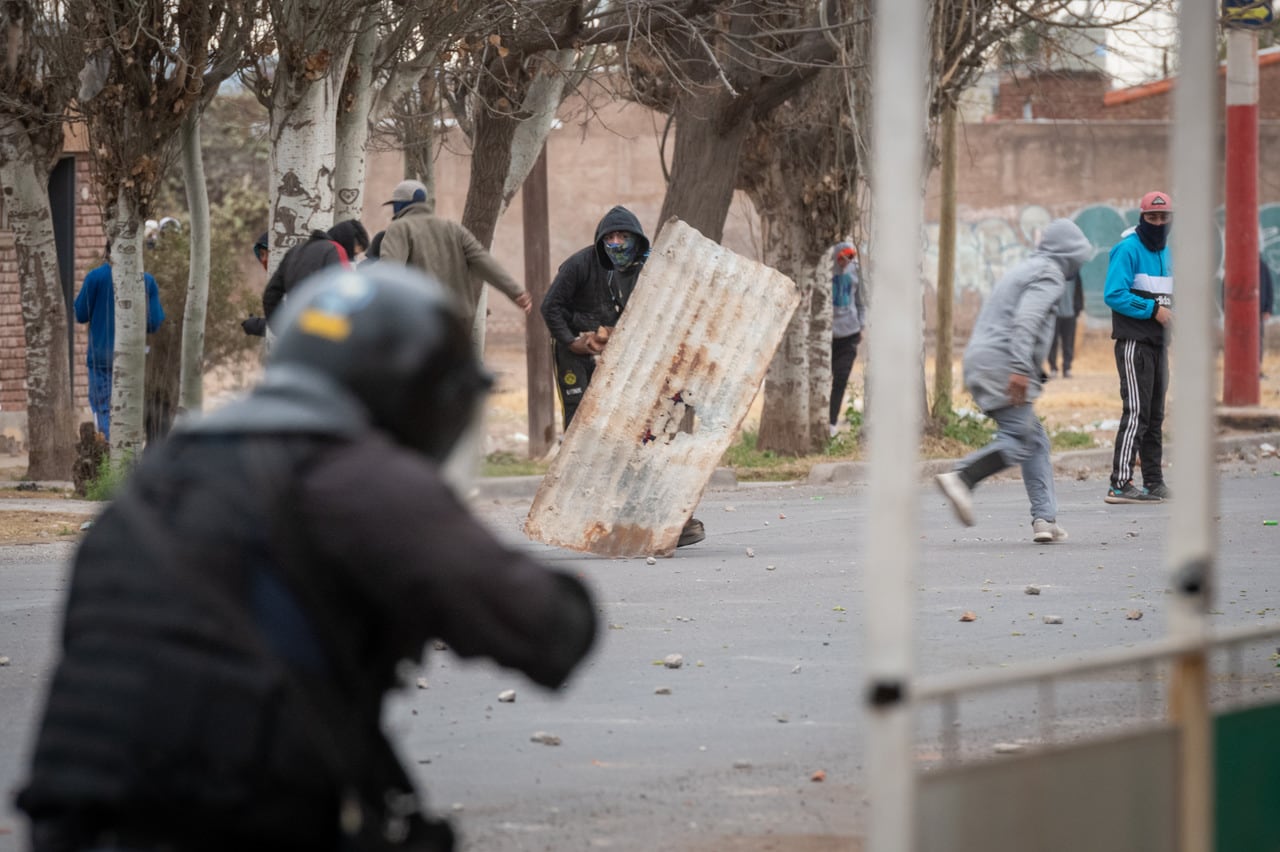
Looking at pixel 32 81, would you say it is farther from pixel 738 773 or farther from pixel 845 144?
pixel 738 773

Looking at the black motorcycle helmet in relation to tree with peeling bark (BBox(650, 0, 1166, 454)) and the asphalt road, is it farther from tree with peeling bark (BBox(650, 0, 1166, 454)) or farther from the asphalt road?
tree with peeling bark (BBox(650, 0, 1166, 454))

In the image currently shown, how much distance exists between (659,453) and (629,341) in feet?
2.03

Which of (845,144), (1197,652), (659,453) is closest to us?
(1197,652)

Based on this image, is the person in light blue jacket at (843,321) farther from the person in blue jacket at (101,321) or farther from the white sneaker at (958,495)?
the white sneaker at (958,495)

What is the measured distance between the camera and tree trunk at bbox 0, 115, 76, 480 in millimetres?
14570

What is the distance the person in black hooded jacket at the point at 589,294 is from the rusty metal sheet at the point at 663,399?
90 centimetres

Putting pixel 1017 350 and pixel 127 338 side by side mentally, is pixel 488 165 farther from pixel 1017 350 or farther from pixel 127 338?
pixel 1017 350

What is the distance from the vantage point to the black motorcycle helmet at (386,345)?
2193mm

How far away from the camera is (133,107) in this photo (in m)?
12.1

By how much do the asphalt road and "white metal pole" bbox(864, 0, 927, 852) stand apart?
0.23 ft

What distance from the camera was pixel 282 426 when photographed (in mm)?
2141

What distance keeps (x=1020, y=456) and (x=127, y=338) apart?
6795 mm

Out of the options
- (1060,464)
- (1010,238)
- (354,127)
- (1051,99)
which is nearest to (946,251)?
(1060,464)

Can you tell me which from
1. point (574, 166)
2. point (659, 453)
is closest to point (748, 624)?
point (659, 453)
